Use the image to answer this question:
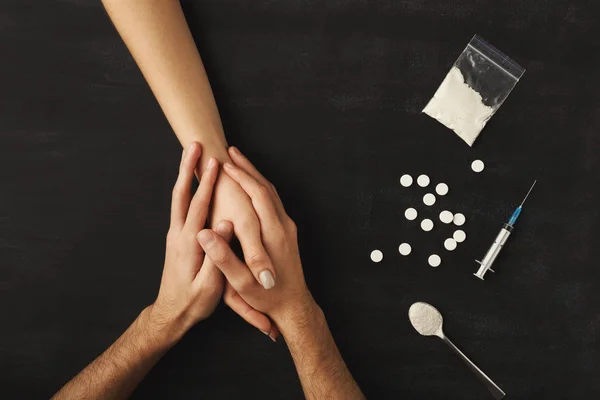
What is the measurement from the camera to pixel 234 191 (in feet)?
3.65

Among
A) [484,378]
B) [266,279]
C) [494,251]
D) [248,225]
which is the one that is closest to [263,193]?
[248,225]

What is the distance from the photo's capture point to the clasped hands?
3.55 ft

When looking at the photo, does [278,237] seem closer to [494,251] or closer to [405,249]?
[405,249]

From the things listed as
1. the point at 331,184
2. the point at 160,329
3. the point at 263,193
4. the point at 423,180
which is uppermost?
the point at 423,180

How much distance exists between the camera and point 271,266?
3.49 feet

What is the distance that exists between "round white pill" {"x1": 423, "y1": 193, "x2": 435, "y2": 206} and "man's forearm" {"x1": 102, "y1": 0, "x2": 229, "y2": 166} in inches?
17.0

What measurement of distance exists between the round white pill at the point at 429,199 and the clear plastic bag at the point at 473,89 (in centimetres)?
14

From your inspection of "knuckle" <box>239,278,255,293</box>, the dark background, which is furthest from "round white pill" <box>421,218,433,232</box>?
"knuckle" <box>239,278,255,293</box>

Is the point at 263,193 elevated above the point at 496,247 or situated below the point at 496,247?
below

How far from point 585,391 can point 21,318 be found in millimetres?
1198

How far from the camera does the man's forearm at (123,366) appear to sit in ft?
3.61

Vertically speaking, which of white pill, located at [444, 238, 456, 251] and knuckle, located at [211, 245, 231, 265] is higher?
white pill, located at [444, 238, 456, 251]

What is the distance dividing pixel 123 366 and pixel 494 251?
793mm

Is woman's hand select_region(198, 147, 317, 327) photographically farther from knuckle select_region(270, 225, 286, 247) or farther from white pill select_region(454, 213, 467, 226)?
white pill select_region(454, 213, 467, 226)
